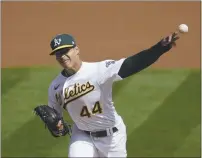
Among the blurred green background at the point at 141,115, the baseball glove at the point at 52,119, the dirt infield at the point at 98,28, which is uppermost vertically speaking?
the dirt infield at the point at 98,28

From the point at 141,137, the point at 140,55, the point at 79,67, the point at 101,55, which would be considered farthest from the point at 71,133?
the point at 101,55

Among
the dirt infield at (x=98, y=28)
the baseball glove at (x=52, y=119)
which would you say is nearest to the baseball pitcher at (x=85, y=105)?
the baseball glove at (x=52, y=119)

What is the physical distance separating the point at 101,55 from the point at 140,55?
3455 millimetres

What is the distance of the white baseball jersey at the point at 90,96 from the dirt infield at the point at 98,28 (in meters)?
2.93

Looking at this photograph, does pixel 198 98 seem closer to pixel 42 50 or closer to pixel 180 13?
pixel 180 13

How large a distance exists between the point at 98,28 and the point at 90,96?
348 centimetres

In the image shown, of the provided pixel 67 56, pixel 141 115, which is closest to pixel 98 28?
pixel 141 115

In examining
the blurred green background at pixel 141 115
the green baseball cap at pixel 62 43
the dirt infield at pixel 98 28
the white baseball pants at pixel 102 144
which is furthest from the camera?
the dirt infield at pixel 98 28

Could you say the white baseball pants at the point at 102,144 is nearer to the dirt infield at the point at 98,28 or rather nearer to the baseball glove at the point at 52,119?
the baseball glove at the point at 52,119

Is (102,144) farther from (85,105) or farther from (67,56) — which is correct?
(67,56)

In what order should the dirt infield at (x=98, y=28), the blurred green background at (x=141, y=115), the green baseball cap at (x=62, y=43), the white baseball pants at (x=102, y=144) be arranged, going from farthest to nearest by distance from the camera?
the dirt infield at (x=98, y=28), the blurred green background at (x=141, y=115), the white baseball pants at (x=102, y=144), the green baseball cap at (x=62, y=43)

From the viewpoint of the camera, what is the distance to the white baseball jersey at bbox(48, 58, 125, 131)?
4.21 meters

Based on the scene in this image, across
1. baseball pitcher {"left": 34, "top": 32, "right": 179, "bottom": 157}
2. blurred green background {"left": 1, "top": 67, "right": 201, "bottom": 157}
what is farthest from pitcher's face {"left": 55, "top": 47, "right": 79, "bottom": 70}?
blurred green background {"left": 1, "top": 67, "right": 201, "bottom": 157}

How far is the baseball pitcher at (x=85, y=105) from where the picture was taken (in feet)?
13.8
